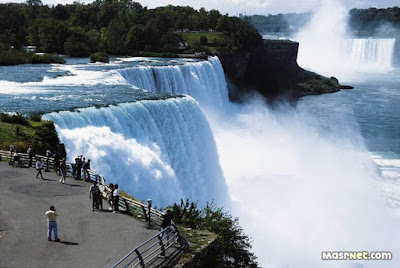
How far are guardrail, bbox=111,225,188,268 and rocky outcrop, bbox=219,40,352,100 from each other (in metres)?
55.6

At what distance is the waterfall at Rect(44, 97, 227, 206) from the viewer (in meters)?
23.3

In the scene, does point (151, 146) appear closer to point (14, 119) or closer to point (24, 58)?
point (14, 119)

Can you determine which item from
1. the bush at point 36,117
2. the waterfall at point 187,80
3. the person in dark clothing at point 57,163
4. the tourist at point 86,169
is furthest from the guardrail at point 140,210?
the waterfall at point 187,80

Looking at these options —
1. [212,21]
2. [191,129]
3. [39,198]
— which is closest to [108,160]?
[39,198]

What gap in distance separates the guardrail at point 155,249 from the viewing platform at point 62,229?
10.1 inches

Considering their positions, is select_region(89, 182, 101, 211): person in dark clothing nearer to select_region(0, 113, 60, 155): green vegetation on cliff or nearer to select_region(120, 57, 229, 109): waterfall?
select_region(0, 113, 60, 155): green vegetation on cliff

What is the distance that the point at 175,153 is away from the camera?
2898 cm

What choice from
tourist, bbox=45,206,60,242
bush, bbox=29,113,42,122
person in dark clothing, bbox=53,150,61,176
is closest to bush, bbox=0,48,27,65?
bush, bbox=29,113,42,122

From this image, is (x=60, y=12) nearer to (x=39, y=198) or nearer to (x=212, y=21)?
(x=212, y=21)

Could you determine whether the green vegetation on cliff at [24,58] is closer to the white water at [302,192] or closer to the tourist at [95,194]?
the white water at [302,192]

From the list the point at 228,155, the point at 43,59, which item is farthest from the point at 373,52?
the point at 228,155

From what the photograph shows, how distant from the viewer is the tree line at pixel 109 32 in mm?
71125

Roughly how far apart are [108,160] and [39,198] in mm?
6215

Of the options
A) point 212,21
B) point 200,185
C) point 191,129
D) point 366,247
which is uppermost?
point 212,21
